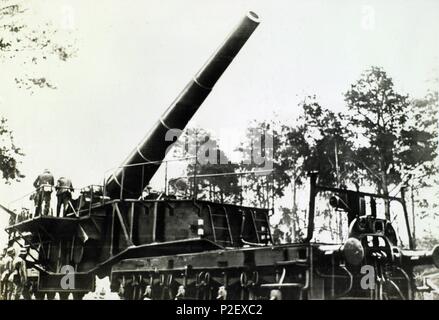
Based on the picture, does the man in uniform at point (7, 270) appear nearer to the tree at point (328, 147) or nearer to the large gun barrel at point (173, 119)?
the large gun barrel at point (173, 119)

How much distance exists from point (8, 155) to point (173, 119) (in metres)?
3.78

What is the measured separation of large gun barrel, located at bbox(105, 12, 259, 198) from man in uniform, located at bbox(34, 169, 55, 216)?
1442mm

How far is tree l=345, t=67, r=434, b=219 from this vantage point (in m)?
13.6

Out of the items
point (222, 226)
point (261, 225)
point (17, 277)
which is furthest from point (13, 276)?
point (261, 225)

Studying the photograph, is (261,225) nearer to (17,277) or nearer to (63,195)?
(63,195)

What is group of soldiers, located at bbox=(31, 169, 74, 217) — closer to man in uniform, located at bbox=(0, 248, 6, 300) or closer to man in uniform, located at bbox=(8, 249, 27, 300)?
man in uniform, located at bbox=(8, 249, 27, 300)

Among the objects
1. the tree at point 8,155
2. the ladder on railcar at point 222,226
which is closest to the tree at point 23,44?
the tree at point 8,155

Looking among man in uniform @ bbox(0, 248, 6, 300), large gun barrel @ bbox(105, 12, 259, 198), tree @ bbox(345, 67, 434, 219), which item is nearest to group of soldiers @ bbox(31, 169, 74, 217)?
large gun barrel @ bbox(105, 12, 259, 198)

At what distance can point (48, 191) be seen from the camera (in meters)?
11.1

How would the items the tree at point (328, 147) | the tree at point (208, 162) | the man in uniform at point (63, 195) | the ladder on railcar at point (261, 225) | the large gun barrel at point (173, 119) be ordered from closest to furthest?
the large gun barrel at point (173, 119)
the ladder on railcar at point (261, 225)
the man in uniform at point (63, 195)
the tree at point (328, 147)
the tree at point (208, 162)

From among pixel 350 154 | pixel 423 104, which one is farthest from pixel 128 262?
pixel 350 154

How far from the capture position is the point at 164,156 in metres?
10.2

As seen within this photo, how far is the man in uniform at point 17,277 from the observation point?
1137 centimetres
